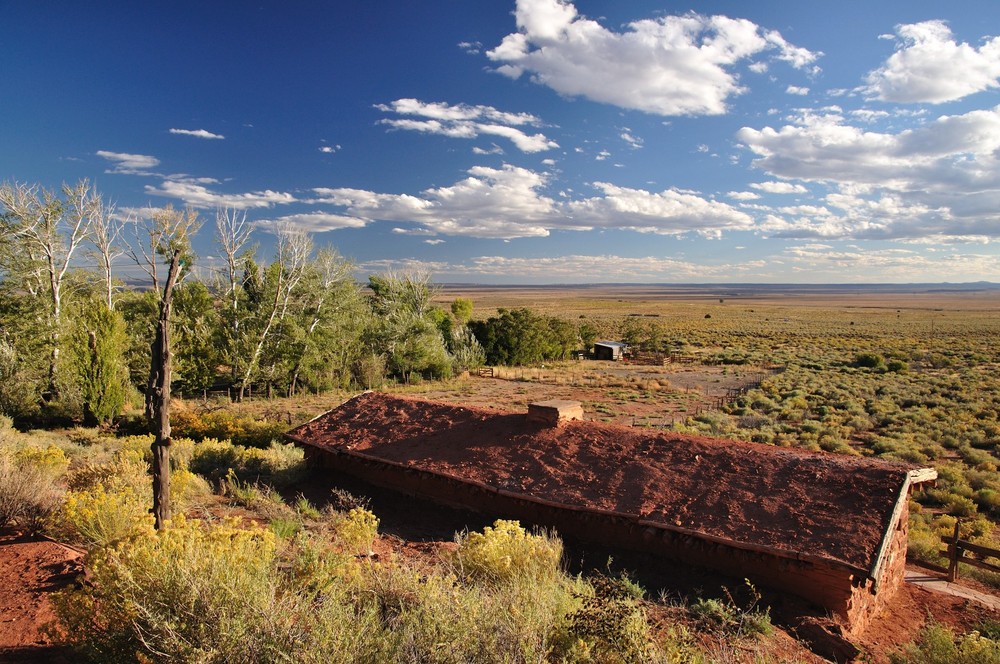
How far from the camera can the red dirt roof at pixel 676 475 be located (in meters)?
7.46

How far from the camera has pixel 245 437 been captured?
671 inches

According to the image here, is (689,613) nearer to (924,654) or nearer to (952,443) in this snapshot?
(924,654)

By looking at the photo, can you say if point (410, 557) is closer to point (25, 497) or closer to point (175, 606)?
point (175, 606)

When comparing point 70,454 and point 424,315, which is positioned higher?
point 424,315

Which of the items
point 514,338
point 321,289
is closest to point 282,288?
point 321,289

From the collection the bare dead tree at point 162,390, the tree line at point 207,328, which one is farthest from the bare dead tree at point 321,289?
the bare dead tree at point 162,390

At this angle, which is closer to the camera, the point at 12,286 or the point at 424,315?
the point at 12,286

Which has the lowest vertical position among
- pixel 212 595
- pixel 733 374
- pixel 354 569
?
pixel 733 374

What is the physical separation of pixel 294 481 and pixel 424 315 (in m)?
28.0

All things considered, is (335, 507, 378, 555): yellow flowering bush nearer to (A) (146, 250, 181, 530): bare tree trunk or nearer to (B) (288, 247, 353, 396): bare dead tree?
(A) (146, 250, 181, 530): bare tree trunk

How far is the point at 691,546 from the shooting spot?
791 cm

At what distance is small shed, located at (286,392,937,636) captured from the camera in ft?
23.4

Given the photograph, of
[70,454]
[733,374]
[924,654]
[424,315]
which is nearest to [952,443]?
[924,654]

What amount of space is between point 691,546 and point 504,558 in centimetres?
345
